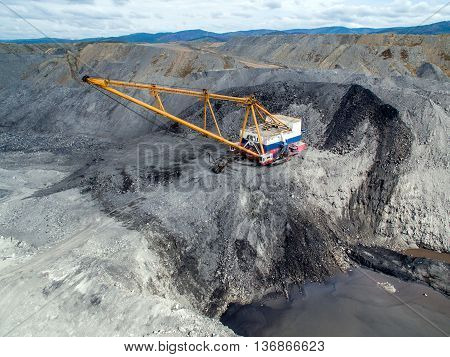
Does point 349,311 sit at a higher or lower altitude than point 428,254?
lower

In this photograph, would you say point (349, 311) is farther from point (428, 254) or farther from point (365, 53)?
point (365, 53)

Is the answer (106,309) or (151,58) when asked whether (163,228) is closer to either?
(106,309)

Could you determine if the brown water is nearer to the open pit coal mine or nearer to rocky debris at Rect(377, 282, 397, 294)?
the open pit coal mine

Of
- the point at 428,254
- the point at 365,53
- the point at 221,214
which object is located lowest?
the point at 428,254

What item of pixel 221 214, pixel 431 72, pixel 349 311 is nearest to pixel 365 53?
pixel 431 72

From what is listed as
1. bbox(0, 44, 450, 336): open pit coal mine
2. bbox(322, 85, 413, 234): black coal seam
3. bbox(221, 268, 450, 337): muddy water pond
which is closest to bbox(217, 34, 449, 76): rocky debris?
bbox(0, 44, 450, 336): open pit coal mine

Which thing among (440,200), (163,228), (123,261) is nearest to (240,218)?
(163,228)

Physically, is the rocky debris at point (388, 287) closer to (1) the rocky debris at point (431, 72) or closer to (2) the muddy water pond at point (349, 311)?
(2) the muddy water pond at point (349, 311)
